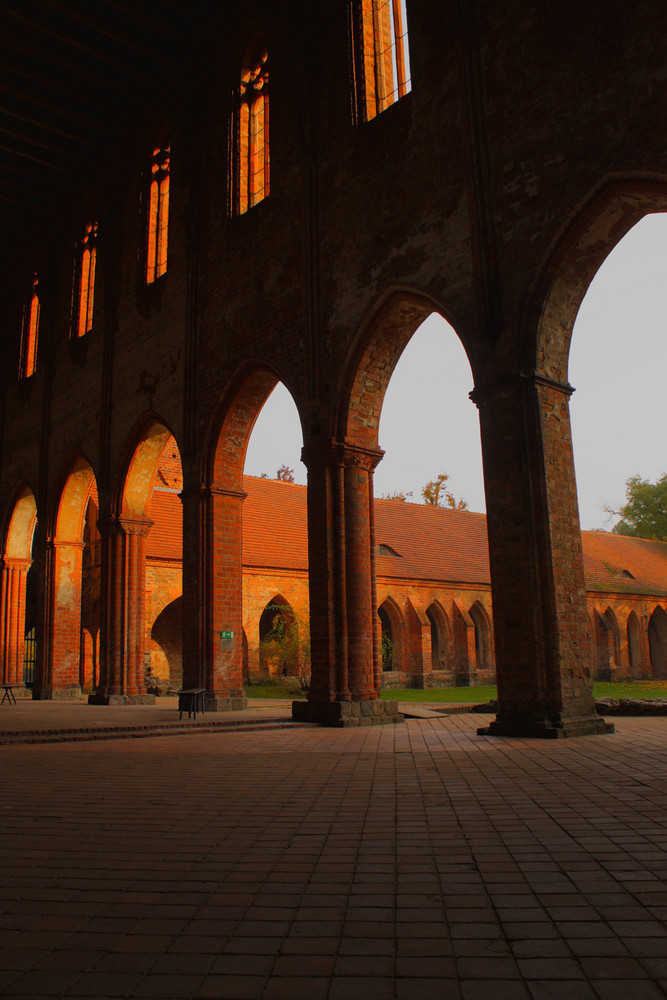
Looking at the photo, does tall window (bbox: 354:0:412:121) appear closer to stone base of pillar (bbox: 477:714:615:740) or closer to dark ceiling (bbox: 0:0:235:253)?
dark ceiling (bbox: 0:0:235:253)

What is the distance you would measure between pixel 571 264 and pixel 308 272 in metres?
4.82

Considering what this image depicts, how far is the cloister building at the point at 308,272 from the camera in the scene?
9.29m

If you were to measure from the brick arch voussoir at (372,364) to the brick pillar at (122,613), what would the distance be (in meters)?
7.59

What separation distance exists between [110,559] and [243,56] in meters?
10.7

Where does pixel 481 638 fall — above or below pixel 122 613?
below

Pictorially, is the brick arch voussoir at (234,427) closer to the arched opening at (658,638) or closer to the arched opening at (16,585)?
the arched opening at (16,585)

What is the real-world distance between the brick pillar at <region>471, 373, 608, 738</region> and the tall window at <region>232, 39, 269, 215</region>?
811 cm

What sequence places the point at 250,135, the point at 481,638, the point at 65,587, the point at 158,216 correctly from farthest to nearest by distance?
1. the point at 481,638
2. the point at 65,587
3. the point at 158,216
4. the point at 250,135

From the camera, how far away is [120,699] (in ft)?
56.3

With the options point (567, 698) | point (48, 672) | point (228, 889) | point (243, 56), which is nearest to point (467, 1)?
point (243, 56)

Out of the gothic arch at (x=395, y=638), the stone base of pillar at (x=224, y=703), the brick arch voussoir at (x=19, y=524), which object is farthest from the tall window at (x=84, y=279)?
the gothic arch at (x=395, y=638)

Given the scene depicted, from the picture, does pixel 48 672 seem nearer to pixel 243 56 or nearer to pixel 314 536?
pixel 314 536

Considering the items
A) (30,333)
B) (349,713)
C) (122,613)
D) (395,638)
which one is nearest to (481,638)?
(395,638)

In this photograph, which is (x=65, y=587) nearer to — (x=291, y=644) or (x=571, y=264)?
(x=291, y=644)
